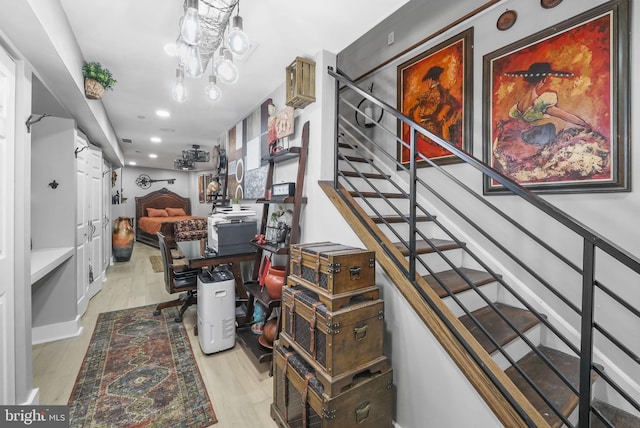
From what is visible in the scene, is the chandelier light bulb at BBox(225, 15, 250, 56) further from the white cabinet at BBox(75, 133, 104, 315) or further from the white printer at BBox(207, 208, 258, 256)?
the white cabinet at BBox(75, 133, 104, 315)

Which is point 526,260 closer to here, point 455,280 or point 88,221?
point 455,280

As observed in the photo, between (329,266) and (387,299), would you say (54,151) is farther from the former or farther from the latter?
(387,299)

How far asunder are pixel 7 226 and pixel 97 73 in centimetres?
141

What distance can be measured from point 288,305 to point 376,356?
0.59m

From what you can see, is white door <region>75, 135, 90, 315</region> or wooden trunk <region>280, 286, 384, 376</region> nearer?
wooden trunk <region>280, 286, 384, 376</region>

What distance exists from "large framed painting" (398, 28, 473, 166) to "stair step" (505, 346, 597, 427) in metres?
1.45

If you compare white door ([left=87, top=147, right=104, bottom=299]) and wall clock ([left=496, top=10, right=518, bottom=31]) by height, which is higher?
wall clock ([left=496, top=10, right=518, bottom=31])

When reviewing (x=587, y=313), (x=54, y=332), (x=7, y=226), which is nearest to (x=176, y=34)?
(x=7, y=226)

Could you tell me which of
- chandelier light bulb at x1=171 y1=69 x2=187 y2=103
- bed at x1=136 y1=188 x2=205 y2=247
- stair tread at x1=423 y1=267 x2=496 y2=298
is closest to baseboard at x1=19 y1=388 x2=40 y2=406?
chandelier light bulb at x1=171 y1=69 x2=187 y2=103

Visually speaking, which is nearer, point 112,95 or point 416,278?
point 416,278

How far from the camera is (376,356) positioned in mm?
1528

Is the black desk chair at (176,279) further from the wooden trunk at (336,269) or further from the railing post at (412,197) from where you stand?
the railing post at (412,197)

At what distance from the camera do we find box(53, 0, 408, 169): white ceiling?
68.1 inches

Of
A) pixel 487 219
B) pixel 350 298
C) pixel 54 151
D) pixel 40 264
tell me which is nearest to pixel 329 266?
pixel 350 298
